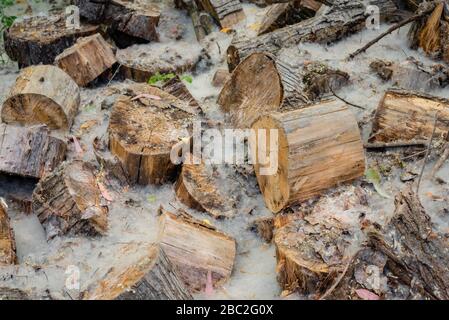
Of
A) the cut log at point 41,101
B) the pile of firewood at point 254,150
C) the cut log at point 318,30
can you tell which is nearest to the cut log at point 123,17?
the pile of firewood at point 254,150

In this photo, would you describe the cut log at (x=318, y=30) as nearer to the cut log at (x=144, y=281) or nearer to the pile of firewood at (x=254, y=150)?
Answer: the pile of firewood at (x=254, y=150)

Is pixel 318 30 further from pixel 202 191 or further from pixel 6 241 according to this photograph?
pixel 6 241

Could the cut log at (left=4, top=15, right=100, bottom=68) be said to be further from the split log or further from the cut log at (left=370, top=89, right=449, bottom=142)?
the cut log at (left=370, top=89, right=449, bottom=142)

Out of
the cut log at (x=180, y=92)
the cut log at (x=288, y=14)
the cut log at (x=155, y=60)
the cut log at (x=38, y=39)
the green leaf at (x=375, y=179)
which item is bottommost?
the cut log at (x=155, y=60)

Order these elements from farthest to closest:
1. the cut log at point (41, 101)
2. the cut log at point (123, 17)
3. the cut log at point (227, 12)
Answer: the cut log at point (227, 12) → the cut log at point (123, 17) → the cut log at point (41, 101)

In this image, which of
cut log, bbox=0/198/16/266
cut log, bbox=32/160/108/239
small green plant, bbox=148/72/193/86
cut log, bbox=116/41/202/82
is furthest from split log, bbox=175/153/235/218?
cut log, bbox=116/41/202/82

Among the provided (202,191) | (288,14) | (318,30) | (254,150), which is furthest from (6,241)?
(288,14)
